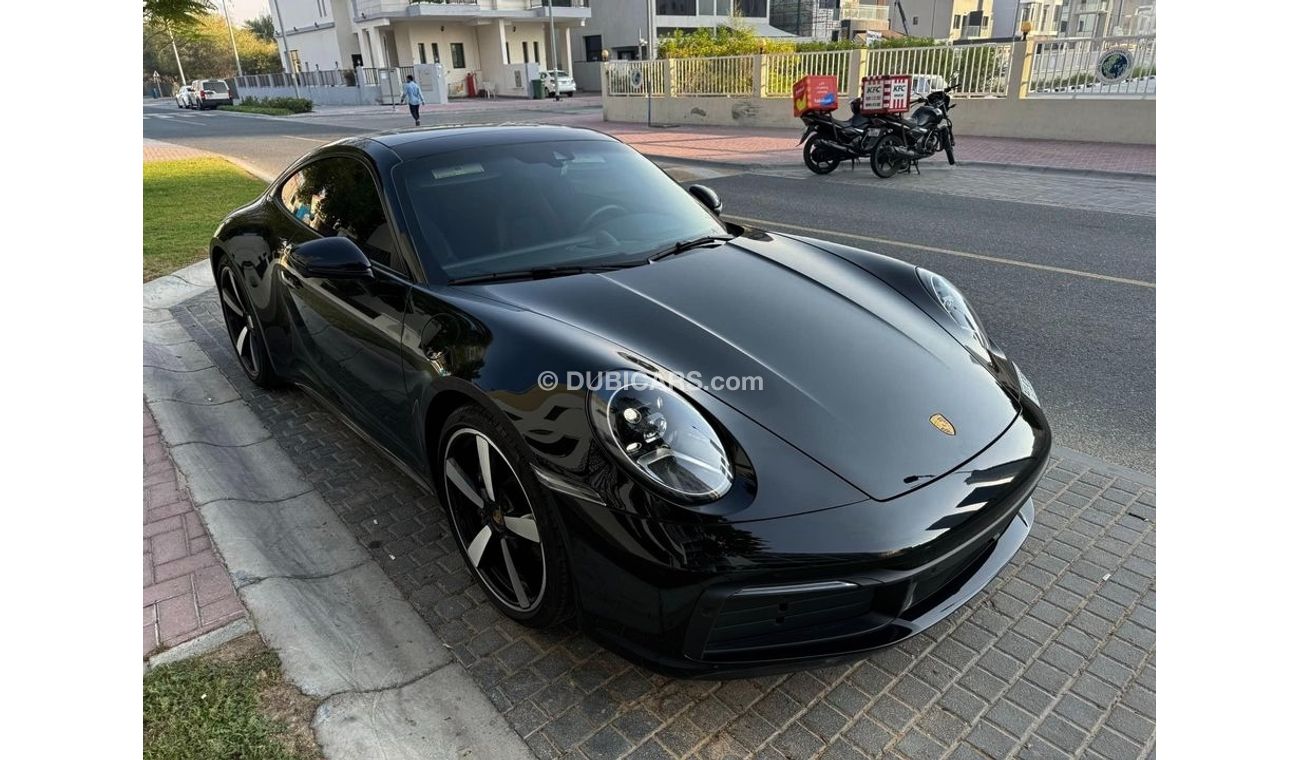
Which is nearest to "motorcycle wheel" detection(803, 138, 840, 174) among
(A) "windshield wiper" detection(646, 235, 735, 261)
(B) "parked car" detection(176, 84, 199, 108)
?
(A) "windshield wiper" detection(646, 235, 735, 261)

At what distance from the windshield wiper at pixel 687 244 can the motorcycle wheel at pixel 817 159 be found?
9547 mm

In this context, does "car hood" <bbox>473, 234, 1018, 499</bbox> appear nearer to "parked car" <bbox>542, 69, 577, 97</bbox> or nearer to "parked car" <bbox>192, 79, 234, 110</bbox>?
"parked car" <bbox>542, 69, 577, 97</bbox>

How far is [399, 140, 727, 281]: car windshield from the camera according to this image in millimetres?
2773

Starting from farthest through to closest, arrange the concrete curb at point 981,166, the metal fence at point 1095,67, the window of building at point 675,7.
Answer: the window of building at point 675,7
the metal fence at point 1095,67
the concrete curb at point 981,166

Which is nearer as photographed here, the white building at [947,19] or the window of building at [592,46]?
the window of building at [592,46]

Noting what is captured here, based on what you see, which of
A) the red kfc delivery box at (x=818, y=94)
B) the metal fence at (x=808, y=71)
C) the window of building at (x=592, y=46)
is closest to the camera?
the red kfc delivery box at (x=818, y=94)

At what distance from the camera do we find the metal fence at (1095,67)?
13727 millimetres

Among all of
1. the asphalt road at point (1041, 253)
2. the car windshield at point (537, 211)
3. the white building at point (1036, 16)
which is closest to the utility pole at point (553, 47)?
the asphalt road at point (1041, 253)

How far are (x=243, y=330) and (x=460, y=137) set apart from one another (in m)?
2.08

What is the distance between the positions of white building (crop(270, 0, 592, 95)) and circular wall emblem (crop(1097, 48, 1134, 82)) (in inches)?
1521

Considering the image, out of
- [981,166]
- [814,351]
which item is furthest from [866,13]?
[814,351]

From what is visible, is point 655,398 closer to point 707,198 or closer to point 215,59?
point 707,198

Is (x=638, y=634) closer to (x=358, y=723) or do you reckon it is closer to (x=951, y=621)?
(x=358, y=723)

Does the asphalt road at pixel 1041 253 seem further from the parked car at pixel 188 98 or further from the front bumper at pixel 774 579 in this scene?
the parked car at pixel 188 98
